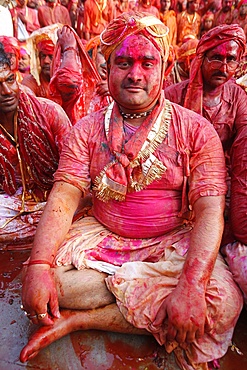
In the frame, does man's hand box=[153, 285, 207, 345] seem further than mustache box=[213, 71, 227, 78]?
No

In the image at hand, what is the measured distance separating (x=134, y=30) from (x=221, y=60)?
907mm

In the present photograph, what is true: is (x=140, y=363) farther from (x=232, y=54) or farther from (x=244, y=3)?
(x=244, y=3)

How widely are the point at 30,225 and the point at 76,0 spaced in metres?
9.28

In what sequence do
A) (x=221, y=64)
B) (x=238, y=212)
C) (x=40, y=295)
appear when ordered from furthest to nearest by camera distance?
(x=221, y=64), (x=238, y=212), (x=40, y=295)

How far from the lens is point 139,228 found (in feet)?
6.60

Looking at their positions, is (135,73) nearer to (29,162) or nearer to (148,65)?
(148,65)

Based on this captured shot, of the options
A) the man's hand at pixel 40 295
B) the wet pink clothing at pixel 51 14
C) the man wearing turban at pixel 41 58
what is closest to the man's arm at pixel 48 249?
the man's hand at pixel 40 295

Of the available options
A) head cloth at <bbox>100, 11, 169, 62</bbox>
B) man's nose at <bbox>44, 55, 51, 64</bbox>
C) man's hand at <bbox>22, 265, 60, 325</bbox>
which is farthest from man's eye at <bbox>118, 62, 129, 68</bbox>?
man's nose at <bbox>44, 55, 51, 64</bbox>

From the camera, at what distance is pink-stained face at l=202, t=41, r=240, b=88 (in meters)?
2.46

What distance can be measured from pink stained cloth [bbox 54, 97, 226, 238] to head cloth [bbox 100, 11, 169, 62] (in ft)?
1.22

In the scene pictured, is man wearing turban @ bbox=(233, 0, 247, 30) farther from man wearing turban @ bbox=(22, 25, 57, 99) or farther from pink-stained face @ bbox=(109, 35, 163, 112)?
pink-stained face @ bbox=(109, 35, 163, 112)

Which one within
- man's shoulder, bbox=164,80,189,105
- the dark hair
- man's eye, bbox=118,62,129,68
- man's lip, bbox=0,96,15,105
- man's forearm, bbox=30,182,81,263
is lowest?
man's forearm, bbox=30,182,81,263

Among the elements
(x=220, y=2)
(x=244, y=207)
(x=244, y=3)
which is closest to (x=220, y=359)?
(x=244, y=207)

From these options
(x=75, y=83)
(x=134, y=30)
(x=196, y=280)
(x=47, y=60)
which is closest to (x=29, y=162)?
(x=75, y=83)
